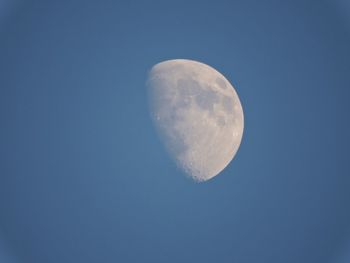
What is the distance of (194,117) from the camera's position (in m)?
9.41

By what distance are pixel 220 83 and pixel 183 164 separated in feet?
7.99

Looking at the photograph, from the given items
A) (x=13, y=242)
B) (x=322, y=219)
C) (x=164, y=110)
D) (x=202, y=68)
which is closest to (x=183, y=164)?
(x=164, y=110)

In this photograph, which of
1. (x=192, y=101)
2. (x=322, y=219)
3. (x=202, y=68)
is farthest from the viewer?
(x=322, y=219)

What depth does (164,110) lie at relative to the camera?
31.7 ft

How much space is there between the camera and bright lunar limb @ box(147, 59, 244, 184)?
952cm

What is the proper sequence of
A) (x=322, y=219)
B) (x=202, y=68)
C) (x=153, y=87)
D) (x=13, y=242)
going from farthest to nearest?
(x=322, y=219) → (x=13, y=242) → (x=202, y=68) → (x=153, y=87)

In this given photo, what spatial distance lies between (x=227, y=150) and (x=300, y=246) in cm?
→ 905

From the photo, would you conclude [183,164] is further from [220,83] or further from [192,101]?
[220,83]

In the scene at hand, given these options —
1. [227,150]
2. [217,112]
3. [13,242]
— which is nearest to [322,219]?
[227,150]

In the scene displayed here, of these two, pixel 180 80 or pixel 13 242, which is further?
pixel 13 242

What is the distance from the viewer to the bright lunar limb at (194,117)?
31.2 ft

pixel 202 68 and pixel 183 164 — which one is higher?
pixel 202 68

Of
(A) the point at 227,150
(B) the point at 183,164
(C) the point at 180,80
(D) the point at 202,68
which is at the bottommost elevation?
(B) the point at 183,164

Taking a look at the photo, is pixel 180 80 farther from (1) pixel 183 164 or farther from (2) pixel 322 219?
(2) pixel 322 219
